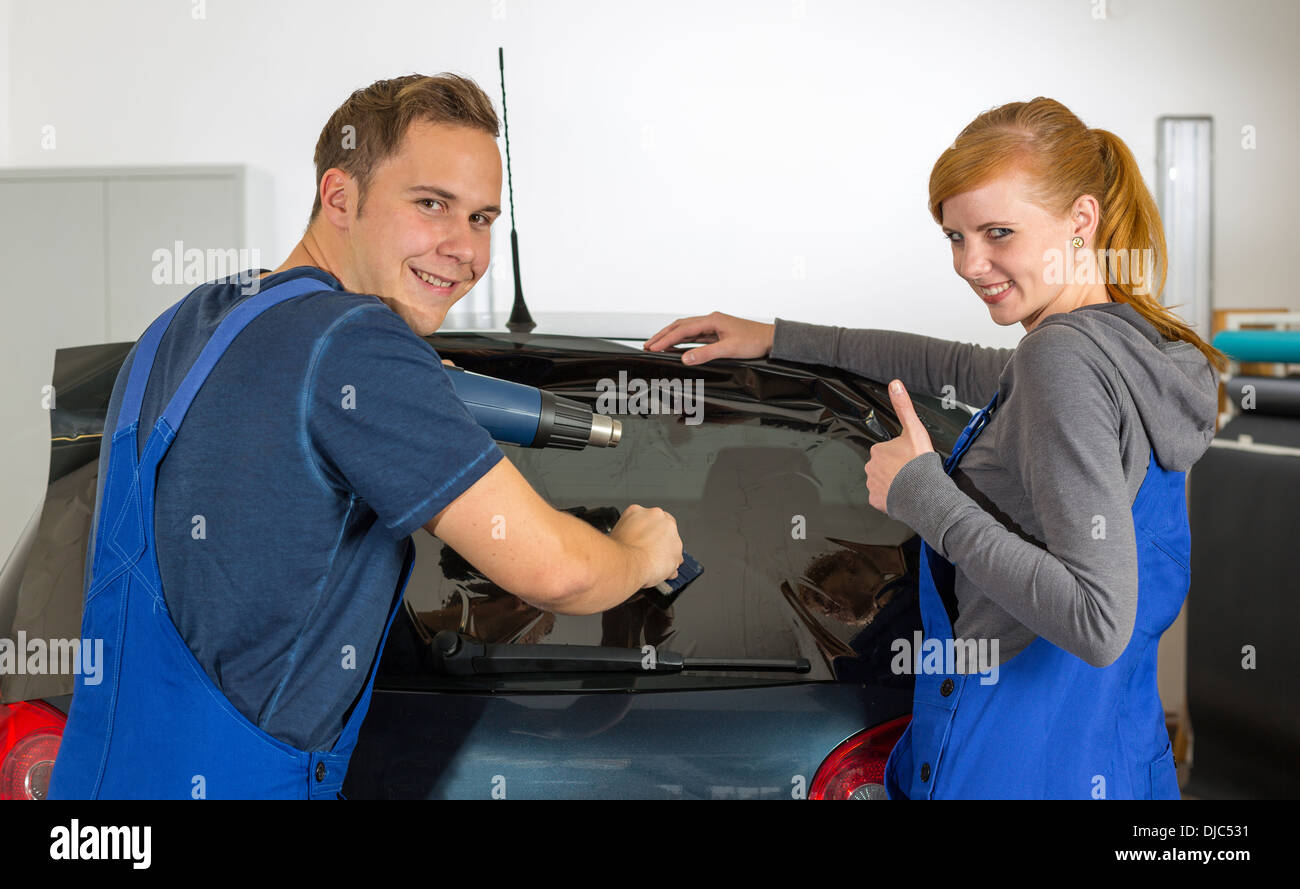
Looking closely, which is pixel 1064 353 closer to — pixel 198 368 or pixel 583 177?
pixel 198 368

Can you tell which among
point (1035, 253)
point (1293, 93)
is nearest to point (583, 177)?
point (1293, 93)

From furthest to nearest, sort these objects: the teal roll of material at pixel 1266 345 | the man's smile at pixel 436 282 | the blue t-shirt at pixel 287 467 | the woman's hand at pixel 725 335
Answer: the teal roll of material at pixel 1266 345, the woman's hand at pixel 725 335, the man's smile at pixel 436 282, the blue t-shirt at pixel 287 467

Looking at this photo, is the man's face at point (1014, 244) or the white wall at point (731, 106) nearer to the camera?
the man's face at point (1014, 244)

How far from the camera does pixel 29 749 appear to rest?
1.22 m

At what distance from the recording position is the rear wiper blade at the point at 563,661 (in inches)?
49.0

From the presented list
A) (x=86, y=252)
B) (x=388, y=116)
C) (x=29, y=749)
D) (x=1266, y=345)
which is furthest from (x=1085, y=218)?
(x=86, y=252)

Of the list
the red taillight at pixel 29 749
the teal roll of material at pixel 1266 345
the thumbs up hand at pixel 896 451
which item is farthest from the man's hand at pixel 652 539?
the teal roll of material at pixel 1266 345

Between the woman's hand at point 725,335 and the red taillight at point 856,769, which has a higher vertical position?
the woman's hand at point 725,335

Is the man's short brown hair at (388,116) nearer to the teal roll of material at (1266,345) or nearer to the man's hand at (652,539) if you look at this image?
the man's hand at (652,539)

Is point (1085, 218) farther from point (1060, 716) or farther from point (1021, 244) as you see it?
point (1060, 716)

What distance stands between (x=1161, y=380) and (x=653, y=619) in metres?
0.66

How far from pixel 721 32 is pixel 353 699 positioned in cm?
451

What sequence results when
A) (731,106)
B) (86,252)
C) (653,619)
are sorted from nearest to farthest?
1. (653,619)
2. (86,252)
3. (731,106)

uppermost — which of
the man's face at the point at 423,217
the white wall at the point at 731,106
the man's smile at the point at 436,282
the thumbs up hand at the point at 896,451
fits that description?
the white wall at the point at 731,106
